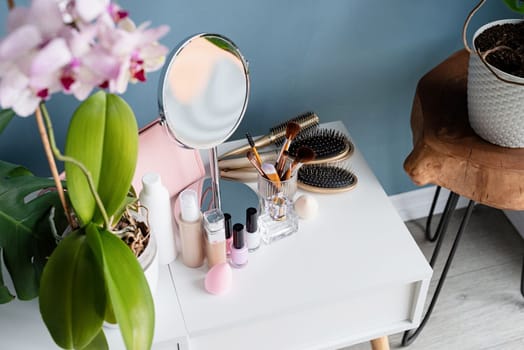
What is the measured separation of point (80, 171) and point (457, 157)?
25.0 inches

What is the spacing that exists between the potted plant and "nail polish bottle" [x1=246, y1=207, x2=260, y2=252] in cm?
42

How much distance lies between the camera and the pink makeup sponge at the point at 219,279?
102 centimetres

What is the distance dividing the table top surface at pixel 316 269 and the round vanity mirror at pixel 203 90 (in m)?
0.23

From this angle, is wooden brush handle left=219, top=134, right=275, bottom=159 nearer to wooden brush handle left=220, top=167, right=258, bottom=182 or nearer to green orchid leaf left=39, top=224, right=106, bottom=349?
wooden brush handle left=220, top=167, right=258, bottom=182

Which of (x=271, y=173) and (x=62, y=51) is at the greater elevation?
(x=62, y=51)

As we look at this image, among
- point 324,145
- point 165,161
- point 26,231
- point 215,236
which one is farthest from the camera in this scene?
point 324,145

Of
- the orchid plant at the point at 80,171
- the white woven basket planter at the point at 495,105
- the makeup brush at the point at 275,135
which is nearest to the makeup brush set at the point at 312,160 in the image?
the makeup brush at the point at 275,135

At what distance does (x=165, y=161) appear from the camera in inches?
44.0

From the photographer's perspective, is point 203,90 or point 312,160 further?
point 312,160

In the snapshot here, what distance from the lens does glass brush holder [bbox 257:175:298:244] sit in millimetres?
1107

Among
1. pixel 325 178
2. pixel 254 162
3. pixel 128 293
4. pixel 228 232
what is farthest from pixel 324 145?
pixel 128 293

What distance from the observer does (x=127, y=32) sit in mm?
607

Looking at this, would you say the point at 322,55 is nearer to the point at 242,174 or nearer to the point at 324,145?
the point at 324,145

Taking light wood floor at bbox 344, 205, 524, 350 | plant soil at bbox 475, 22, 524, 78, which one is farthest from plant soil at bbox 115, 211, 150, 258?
light wood floor at bbox 344, 205, 524, 350
